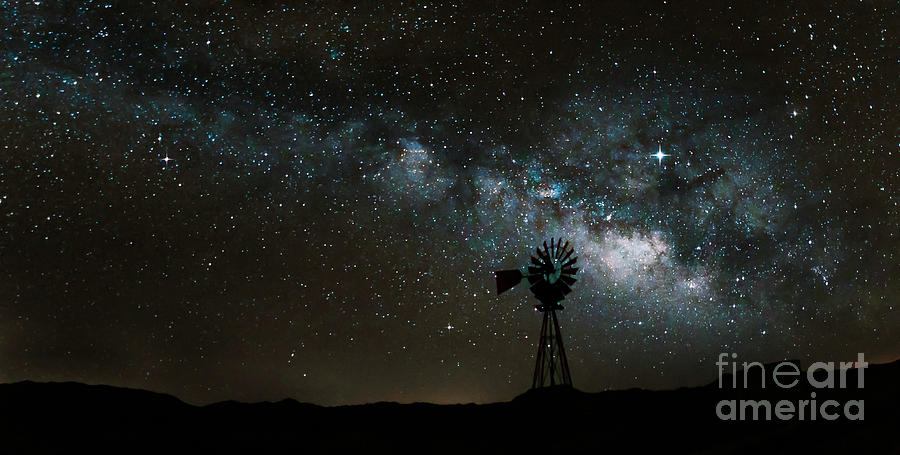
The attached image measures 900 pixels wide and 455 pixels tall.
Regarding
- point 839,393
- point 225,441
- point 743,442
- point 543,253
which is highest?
point 543,253

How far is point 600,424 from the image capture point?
2322cm

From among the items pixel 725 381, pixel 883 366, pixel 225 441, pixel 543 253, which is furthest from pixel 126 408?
pixel 883 366

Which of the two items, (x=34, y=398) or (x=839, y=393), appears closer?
(x=839, y=393)

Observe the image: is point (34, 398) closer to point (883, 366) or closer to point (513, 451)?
point (513, 451)

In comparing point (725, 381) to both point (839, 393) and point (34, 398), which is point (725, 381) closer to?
point (839, 393)

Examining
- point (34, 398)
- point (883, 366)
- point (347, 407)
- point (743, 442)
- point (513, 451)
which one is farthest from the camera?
point (347, 407)

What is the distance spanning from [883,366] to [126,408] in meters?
31.1

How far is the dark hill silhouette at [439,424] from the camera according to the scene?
63.9 ft

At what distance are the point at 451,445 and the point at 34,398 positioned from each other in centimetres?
1644

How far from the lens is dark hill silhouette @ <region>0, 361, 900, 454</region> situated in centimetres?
1947

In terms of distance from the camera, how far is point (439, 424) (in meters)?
25.9

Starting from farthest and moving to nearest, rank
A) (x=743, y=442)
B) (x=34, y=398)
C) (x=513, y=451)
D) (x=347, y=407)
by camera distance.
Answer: (x=347, y=407), (x=34, y=398), (x=513, y=451), (x=743, y=442)

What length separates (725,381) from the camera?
1048 inches

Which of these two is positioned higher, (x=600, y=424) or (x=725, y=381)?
(x=725, y=381)
